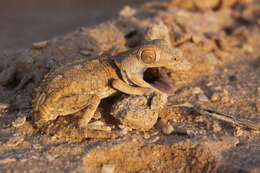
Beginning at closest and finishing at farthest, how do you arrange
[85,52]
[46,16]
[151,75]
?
[151,75] < [85,52] < [46,16]

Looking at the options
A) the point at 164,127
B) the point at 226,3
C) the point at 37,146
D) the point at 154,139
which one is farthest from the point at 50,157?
the point at 226,3

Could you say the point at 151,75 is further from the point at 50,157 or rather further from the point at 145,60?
the point at 50,157

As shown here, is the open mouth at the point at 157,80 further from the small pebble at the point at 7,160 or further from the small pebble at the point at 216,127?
the small pebble at the point at 7,160

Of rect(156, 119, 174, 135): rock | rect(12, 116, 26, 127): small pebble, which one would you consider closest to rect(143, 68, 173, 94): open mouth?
rect(156, 119, 174, 135): rock

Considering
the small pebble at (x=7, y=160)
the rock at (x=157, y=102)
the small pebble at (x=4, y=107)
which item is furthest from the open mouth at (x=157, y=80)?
the small pebble at (x=4, y=107)

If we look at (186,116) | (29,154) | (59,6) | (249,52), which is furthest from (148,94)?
(59,6)

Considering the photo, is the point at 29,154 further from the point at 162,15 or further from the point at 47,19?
the point at 47,19
